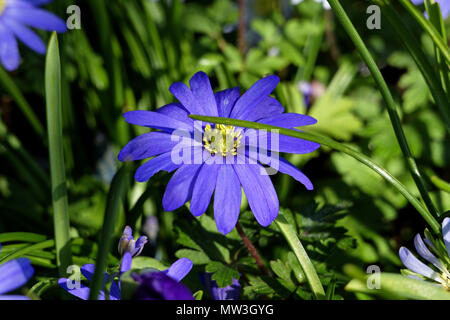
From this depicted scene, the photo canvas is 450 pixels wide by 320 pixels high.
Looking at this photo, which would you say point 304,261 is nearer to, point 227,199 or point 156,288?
point 227,199

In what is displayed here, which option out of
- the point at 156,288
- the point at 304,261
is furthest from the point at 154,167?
the point at 304,261

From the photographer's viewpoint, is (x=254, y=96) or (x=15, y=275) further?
(x=254, y=96)


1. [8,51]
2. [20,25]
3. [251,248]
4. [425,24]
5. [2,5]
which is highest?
[2,5]

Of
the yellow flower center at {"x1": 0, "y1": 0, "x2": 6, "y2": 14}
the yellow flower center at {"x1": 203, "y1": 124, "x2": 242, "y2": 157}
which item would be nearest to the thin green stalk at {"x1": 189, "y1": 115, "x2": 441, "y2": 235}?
the yellow flower center at {"x1": 203, "y1": 124, "x2": 242, "y2": 157}

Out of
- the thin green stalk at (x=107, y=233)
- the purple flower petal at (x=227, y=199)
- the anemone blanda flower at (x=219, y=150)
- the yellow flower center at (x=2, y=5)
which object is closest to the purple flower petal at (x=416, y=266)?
the anemone blanda flower at (x=219, y=150)

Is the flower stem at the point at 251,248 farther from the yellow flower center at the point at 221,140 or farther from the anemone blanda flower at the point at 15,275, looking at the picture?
the anemone blanda flower at the point at 15,275

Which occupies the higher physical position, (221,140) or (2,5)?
(2,5)
